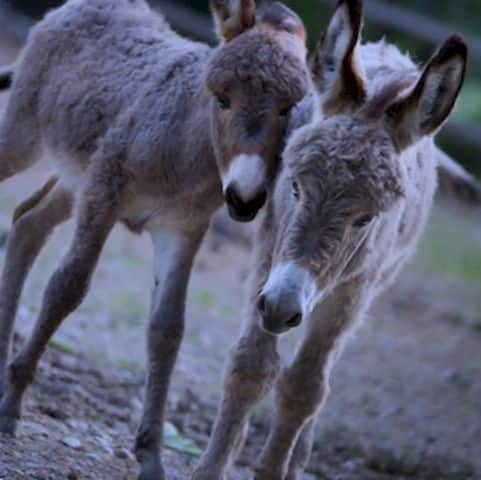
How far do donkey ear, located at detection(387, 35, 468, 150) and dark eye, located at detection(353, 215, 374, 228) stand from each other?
31cm

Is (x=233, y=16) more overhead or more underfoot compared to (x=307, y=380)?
more overhead

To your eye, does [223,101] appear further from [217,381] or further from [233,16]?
[217,381]

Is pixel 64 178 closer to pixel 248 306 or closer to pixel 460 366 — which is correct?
pixel 248 306

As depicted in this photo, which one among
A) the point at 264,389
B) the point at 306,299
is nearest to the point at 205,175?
the point at 264,389

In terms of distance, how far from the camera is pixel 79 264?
5.05 metres

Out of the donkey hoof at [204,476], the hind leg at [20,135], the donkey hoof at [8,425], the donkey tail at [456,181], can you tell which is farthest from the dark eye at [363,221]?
Result: the hind leg at [20,135]

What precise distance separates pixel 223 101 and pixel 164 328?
1.13 m

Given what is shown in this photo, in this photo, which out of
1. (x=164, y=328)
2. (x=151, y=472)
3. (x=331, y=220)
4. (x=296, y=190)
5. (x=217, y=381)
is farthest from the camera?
(x=217, y=381)

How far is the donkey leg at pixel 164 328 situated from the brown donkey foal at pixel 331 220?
0.43m

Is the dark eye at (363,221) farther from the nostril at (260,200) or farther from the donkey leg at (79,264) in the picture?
the donkey leg at (79,264)

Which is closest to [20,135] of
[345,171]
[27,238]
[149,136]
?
[27,238]

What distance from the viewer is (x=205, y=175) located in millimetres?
5016

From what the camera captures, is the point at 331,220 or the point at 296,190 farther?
the point at 296,190

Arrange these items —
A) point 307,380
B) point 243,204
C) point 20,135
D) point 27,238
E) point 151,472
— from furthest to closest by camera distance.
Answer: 1. point 27,238
2. point 20,135
3. point 151,472
4. point 307,380
5. point 243,204
